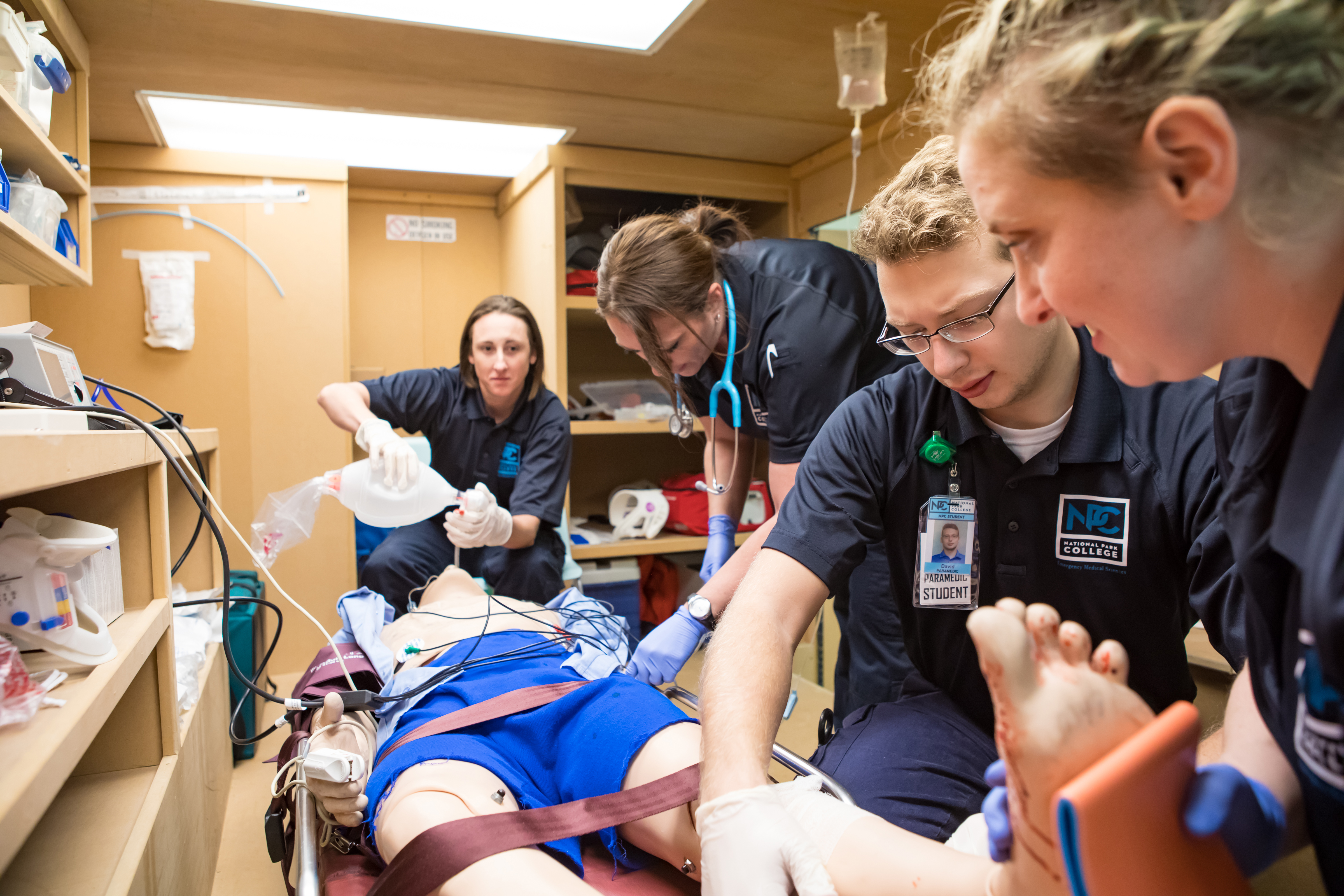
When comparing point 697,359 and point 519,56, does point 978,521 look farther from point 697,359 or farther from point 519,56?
point 519,56

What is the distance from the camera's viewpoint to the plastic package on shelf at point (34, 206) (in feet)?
5.11

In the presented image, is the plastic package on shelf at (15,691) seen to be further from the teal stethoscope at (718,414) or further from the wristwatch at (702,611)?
the teal stethoscope at (718,414)

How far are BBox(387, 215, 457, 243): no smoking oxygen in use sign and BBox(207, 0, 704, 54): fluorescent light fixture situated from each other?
4.86ft

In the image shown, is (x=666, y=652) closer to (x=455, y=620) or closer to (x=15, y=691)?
(x=455, y=620)

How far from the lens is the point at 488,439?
2449 millimetres

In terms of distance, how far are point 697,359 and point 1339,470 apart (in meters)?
1.37

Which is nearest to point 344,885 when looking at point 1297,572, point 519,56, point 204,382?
point 1297,572

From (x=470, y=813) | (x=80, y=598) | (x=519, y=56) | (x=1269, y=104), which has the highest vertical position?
(x=519, y=56)

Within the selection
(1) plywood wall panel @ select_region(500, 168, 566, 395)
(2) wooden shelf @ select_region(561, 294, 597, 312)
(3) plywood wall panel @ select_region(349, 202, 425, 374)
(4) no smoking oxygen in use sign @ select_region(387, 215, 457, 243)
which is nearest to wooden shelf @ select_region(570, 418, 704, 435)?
(1) plywood wall panel @ select_region(500, 168, 566, 395)

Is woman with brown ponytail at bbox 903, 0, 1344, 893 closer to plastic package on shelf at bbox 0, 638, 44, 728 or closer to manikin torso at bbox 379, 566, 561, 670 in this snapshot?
plastic package on shelf at bbox 0, 638, 44, 728

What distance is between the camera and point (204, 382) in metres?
2.71

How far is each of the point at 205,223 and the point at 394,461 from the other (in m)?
1.44

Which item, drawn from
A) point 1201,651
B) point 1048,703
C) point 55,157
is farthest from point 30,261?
point 1201,651

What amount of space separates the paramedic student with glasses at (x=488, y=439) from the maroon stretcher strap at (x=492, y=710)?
3.04 feet
